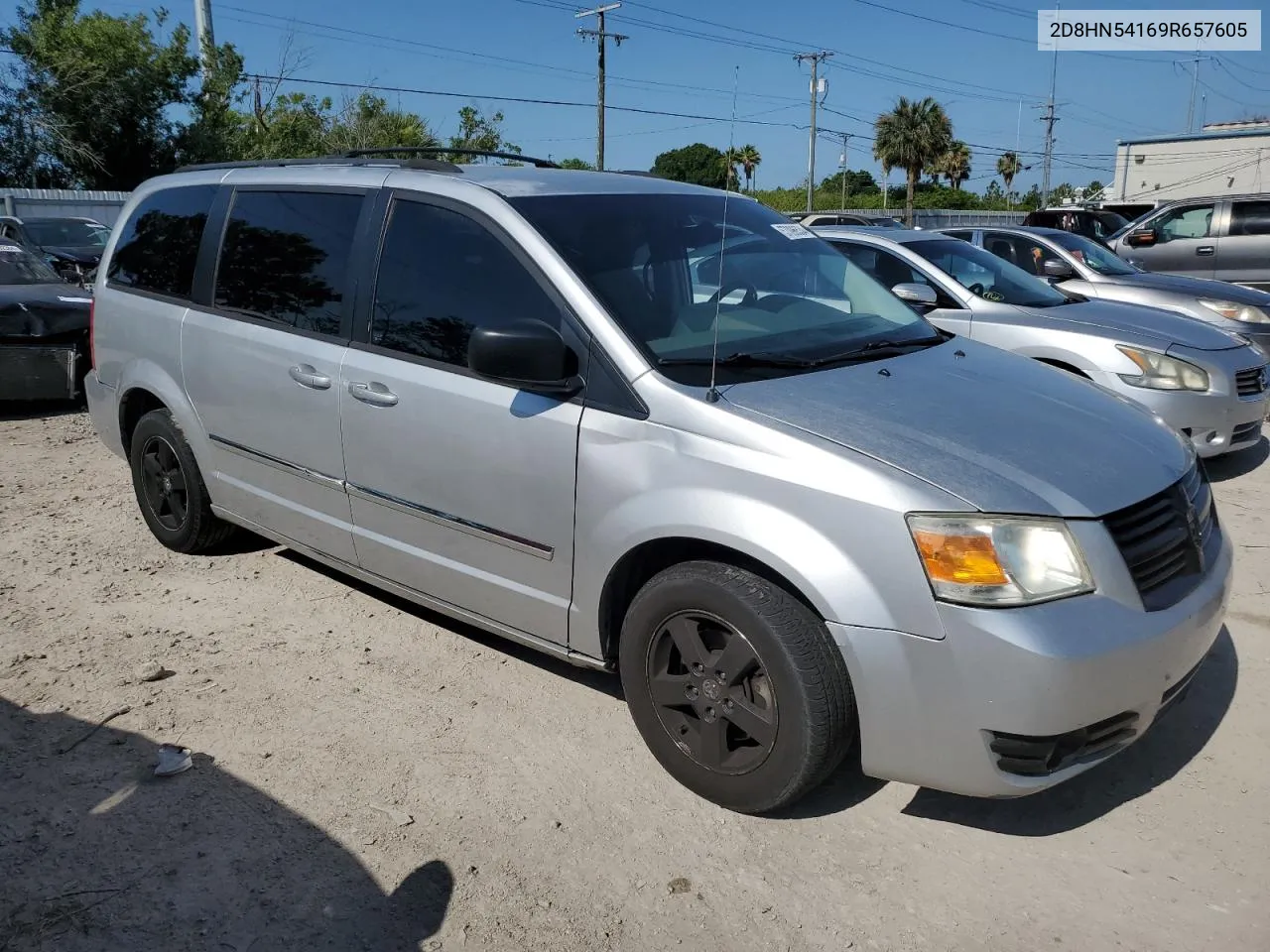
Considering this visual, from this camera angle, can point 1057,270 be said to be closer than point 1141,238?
Yes

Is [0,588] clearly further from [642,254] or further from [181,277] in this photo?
[642,254]

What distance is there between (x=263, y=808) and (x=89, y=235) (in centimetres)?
1814

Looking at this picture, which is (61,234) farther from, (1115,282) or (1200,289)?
(1200,289)

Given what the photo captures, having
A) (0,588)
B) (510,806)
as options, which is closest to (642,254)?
(510,806)

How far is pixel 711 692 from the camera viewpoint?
3014mm

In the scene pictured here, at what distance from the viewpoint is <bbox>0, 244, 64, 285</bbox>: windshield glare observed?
910cm

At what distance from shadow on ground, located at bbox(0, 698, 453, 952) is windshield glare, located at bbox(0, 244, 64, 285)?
279 inches

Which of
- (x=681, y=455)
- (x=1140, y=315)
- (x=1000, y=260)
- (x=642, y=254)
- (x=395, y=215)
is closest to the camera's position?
(x=681, y=455)

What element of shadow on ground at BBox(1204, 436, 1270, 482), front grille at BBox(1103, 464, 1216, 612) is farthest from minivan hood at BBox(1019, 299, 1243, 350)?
front grille at BBox(1103, 464, 1216, 612)

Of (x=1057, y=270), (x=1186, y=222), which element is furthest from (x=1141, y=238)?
(x=1057, y=270)

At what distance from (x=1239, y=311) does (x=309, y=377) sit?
804 centimetres

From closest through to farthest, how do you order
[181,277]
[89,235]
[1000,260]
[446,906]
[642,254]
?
[446,906]
[642,254]
[181,277]
[1000,260]
[89,235]

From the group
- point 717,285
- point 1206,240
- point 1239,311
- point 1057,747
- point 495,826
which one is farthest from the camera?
point 1206,240

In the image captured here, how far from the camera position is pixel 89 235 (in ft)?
60.1
